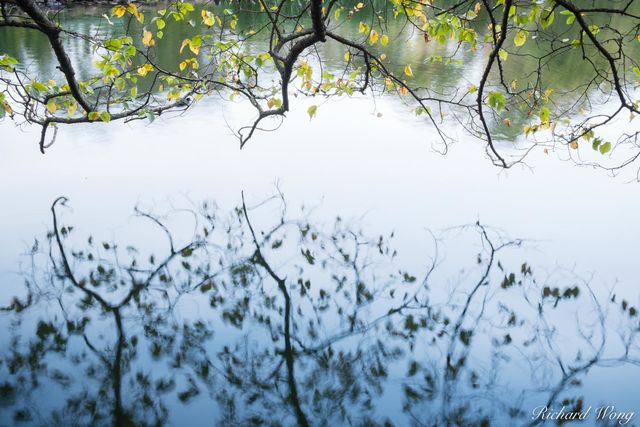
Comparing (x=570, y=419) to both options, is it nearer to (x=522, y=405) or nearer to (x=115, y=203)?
(x=522, y=405)

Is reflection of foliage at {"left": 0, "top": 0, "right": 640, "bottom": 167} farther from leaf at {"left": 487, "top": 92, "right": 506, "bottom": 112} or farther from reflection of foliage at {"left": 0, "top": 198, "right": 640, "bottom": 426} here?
reflection of foliage at {"left": 0, "top": 198, "right": 640, "bottom": 426}

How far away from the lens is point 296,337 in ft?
11.3

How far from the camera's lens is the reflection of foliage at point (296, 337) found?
2.90 m

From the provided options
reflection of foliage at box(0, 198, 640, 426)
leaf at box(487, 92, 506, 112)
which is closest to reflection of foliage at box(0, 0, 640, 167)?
leaf at box(487, 92, 506, 112)

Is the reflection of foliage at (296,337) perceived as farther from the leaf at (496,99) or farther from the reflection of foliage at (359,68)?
the leaf at (496,99)

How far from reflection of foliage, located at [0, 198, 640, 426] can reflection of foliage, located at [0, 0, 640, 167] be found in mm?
1071

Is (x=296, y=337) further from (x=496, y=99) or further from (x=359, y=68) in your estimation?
(x=359, y=68)

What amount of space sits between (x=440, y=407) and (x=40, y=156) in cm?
548

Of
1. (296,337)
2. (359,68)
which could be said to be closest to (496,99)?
(296,337)

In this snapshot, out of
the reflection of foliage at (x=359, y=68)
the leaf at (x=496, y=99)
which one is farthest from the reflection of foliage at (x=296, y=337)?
the leaf at (x=496, y=99)

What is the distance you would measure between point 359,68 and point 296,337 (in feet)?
9.20

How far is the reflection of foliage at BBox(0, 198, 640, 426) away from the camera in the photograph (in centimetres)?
290

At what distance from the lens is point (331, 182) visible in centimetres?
571

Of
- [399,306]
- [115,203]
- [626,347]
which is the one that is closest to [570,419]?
[626,347]
